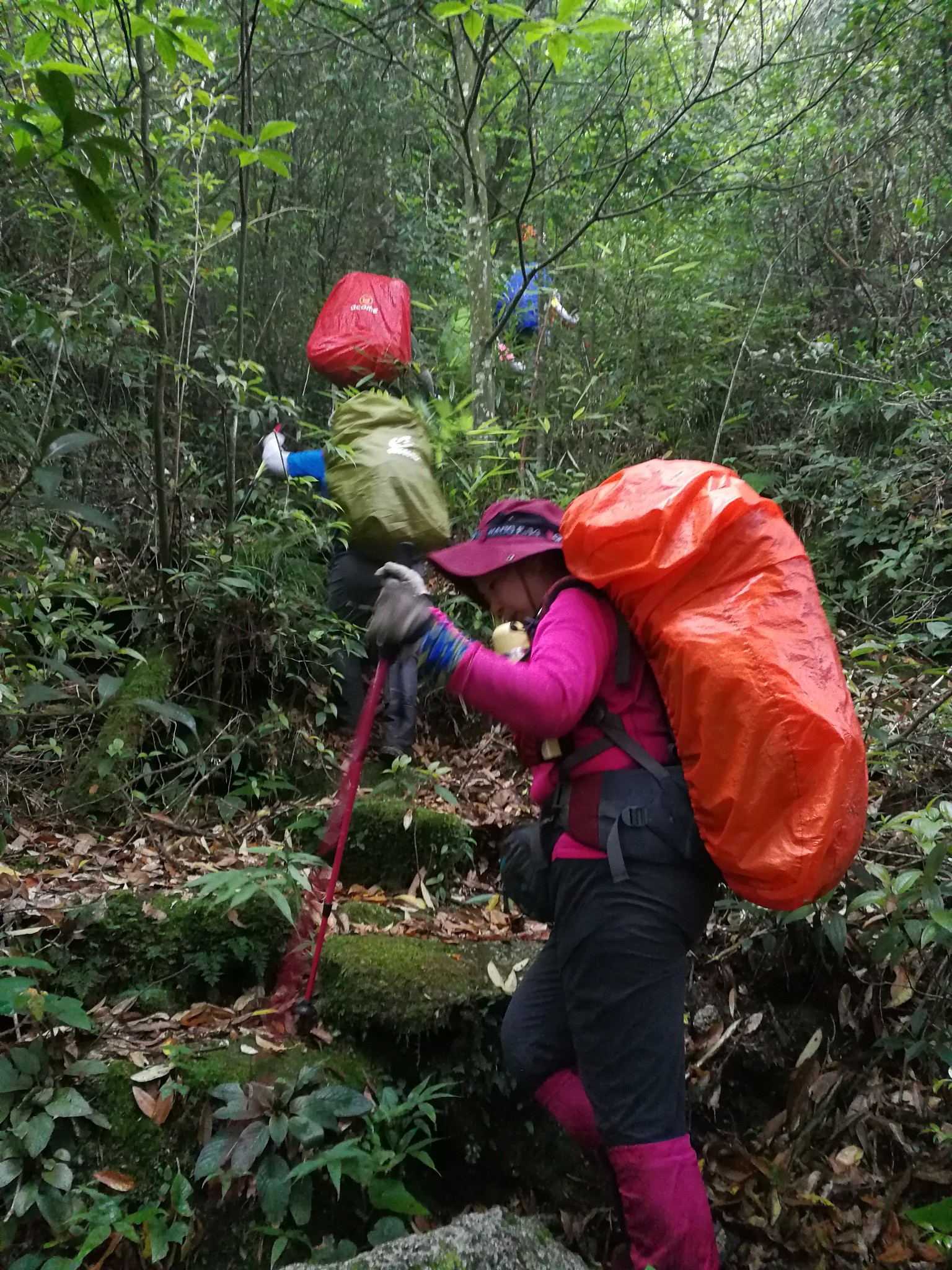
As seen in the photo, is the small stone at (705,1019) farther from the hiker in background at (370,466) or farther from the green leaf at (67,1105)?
the green leaf at (67,1105)

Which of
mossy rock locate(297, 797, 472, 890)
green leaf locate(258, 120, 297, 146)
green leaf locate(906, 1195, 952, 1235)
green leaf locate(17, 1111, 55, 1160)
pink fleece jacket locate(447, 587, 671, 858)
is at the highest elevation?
green leaf locate(258, 120, 297, 146)

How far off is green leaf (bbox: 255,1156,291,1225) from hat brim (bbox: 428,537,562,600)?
184 centimetres

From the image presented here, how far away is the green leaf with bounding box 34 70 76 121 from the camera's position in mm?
1594

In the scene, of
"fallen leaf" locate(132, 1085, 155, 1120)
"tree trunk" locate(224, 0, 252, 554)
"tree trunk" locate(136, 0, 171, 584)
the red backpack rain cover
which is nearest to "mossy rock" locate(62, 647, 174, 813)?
"tree trunk" locate(136, 0, 171, 584)

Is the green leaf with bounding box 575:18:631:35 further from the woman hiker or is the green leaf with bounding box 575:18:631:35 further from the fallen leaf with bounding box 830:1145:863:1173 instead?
the fallen leaf with bounding box 830:1145:863:1173

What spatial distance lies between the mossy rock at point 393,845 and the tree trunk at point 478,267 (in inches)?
127

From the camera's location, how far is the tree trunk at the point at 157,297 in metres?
3.52

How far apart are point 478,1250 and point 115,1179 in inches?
45.1

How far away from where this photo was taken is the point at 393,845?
4.20m

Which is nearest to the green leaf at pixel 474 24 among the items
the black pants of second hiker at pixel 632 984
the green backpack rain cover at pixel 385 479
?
the green backpack rain cover at pixel 385 479

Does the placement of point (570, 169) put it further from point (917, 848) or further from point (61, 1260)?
point (61, 1260)

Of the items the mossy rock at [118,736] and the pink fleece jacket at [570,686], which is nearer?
the pink fleece jacket at [570,686]

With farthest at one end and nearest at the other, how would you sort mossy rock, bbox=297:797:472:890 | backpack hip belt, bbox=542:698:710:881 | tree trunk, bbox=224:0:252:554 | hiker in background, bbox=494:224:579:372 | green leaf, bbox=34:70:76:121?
hiker in background, bbox=494:224:579:372 < mossy rock, bbox=297:797:472:890 < tree trunk, bbox=224:0:252:554 < backpack hip belt, bbox=542:698:710:881 < green leaf, bbox=34:70:76:121

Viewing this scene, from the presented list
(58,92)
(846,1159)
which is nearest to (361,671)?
(846,1159)
